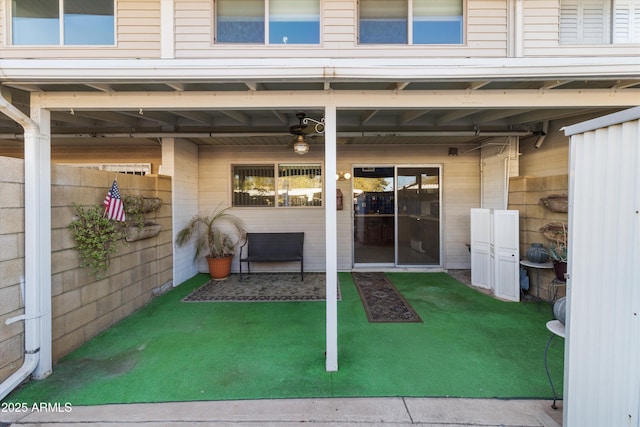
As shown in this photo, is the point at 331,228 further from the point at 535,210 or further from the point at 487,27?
the point at 535,210

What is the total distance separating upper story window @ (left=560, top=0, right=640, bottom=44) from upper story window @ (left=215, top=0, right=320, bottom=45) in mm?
2950

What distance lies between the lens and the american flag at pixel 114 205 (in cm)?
310

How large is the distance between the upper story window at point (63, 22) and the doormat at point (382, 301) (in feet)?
14.7

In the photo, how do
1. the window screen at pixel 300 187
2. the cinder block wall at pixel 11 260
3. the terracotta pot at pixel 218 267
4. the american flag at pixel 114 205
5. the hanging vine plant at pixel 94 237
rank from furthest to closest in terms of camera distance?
the window screen at pixel 300 187 < the terracotta pot at pixel 218 267 < the american flag at pixel 114 205 < the hanging vine plant at pixel 94 237 < the cinder block wall at pixel 11 260

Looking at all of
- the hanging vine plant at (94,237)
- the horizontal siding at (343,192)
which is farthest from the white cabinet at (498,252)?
the hanging vine plant at (94,237)

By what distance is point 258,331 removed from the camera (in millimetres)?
3209

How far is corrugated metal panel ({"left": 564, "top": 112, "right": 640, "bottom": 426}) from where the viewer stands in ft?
4.53

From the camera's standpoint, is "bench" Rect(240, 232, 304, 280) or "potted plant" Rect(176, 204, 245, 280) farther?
"bench" Rect(240, 232, 304, 280)

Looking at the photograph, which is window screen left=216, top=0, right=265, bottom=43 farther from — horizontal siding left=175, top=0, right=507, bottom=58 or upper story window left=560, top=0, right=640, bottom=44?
upper story window left=560, top=0, right=640, bottom=44

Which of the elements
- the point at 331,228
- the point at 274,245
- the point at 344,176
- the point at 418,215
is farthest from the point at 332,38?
the point at 418,215

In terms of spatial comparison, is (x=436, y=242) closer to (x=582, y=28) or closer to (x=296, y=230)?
(x=296, y=230)

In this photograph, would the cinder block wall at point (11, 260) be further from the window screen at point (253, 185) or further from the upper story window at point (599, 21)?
the upper story window at point (599, 21)

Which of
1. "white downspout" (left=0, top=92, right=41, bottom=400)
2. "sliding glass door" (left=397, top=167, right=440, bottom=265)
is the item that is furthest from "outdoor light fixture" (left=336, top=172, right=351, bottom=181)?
"white downspout" (left=0, top=92, right=41, bottom=400)

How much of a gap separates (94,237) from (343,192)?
395cm
